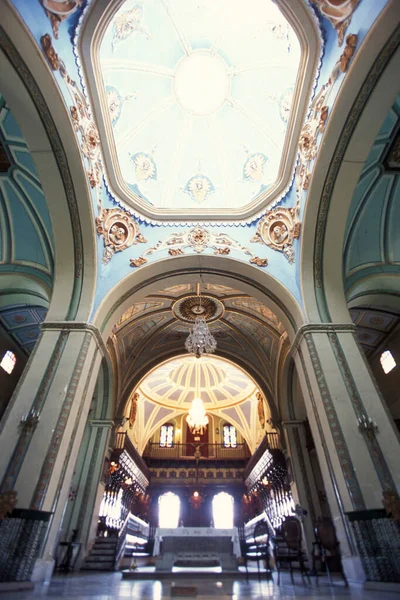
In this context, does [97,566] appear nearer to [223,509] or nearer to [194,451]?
[223,509]

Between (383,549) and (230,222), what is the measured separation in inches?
311

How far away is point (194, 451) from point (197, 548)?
1555 cm

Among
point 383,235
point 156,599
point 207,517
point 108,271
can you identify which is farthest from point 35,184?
point 207,517

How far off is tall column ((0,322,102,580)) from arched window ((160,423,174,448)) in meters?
17.4

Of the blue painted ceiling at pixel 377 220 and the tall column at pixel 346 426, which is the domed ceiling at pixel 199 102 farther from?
the tall column at pixel 346 426

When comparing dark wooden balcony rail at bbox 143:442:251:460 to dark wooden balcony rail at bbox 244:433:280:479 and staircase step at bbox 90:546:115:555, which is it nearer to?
dark wooden balcony rail at bbox 244:433:280:479

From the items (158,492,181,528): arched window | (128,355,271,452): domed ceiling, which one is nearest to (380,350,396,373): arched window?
(128,355,271,452): domed ceiling

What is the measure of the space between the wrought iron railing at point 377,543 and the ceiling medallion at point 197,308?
7.97 m

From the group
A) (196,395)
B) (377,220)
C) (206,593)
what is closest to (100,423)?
(206,593)

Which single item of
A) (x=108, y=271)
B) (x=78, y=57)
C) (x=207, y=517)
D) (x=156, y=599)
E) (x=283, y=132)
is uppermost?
(x=283, y=132)

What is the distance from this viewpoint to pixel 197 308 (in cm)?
1270

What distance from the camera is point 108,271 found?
8867 millimetres

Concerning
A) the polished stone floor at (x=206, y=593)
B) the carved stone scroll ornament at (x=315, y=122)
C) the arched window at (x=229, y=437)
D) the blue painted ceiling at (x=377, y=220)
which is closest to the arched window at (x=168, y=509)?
the arched window at (x=229, y=437)

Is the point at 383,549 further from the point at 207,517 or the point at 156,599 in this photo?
the point at 207,517
